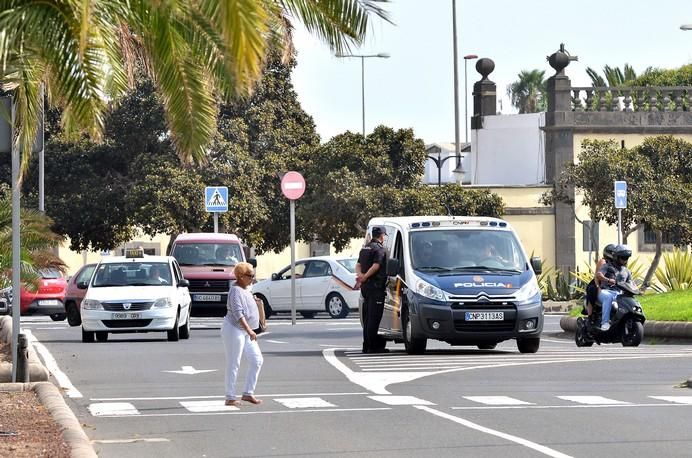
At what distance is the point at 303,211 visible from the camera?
5678 centimetres

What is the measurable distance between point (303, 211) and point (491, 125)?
12401 mm

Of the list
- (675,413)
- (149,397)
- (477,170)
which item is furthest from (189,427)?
(477,170)

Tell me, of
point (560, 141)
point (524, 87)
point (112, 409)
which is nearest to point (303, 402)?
point (112, 409)

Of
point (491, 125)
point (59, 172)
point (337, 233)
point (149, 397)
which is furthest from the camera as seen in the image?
point (491, 125)

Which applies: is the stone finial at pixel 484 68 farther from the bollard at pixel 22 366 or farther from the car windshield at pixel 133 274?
the bollard at pixel 22 366

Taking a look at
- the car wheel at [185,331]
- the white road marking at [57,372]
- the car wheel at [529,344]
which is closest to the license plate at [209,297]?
the car wheel at [185,331]

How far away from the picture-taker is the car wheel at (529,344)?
24.5m

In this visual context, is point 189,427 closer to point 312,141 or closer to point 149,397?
point 149,397

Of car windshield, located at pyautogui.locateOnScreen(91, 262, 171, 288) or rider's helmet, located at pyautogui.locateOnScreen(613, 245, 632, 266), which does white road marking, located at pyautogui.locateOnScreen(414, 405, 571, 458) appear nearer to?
rider's helmet, located at pyautogui.locateOnScreen(613, 245, 632, 266)

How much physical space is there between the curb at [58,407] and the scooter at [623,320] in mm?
7980

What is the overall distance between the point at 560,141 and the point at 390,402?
145 ft

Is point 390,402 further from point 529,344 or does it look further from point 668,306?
point 668,306

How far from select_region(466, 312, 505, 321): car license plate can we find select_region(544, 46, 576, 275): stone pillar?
116 feet

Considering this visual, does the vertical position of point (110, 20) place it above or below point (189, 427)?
above
